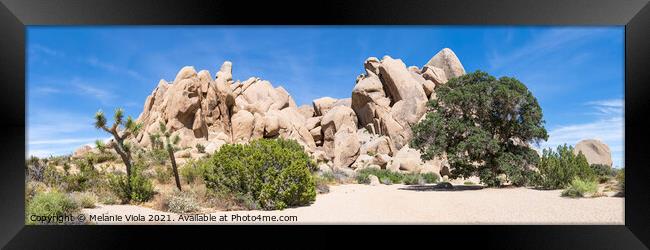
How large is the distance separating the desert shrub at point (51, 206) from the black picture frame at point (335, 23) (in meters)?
3.35

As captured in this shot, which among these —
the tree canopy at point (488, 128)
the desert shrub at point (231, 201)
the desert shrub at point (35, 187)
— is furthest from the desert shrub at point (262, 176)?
the desert shrub at point (35, 187)

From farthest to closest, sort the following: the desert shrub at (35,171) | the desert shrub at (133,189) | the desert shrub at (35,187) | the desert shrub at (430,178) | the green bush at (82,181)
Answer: the desert shrub at (430,178), the desert shrub at (35,171), the green bush at (82,181), the desert shrub at (35,187), the desert shrub at (133,189)

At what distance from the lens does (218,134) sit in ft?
118

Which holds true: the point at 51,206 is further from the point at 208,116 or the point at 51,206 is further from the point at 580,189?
Result: the point at 208,116

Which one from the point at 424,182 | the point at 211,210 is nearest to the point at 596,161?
the point at 424,182

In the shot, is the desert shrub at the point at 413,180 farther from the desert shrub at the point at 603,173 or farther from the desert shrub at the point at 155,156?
the desert shrub at the point at 155,156

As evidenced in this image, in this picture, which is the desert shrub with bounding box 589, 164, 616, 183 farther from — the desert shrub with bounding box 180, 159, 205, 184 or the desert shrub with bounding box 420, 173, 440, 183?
the desert shrub with bounding box 180, 159, 205, 184

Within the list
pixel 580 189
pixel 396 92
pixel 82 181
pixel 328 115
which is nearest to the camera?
pixel 580 189

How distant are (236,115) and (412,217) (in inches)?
1184

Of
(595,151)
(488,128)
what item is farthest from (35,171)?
(595,151)

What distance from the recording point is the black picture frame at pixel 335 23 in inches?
250

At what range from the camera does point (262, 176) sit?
10.6 m

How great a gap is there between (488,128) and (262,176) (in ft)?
29.1

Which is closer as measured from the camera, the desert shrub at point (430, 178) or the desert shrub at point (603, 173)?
the desert shrub at point (603, 173)
